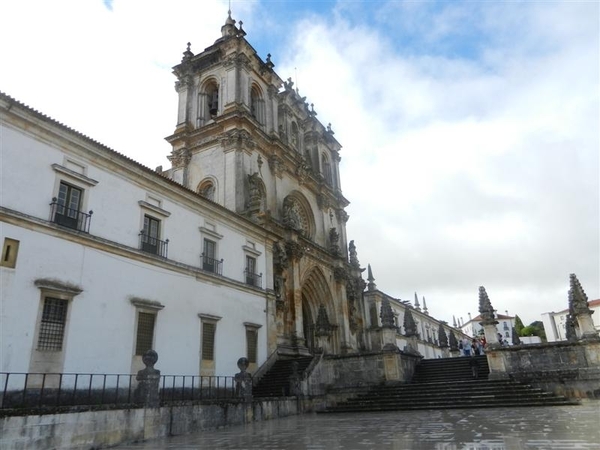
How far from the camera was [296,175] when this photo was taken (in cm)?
3241

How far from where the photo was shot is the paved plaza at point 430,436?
7.24 metres

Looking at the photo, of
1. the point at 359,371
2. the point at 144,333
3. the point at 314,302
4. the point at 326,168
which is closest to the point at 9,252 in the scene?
the point at 144,333

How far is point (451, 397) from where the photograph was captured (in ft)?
54.4

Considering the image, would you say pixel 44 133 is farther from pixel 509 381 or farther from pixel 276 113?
pixel 276 113

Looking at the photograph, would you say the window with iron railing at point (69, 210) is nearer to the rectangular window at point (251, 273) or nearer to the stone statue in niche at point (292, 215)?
the rectangular window at point (251, 273)

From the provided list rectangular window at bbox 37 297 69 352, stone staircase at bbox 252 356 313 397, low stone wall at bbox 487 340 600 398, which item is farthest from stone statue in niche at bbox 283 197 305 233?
rectangular window at bbox 37 297 69 352

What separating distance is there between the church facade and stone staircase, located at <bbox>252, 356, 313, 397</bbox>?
33.0 inches

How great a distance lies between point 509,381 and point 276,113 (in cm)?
2359

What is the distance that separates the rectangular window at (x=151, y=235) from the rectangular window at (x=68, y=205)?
2.75 m

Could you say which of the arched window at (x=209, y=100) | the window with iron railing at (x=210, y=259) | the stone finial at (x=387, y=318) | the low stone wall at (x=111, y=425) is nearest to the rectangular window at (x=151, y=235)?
the window with iron railing at (x=210, y=259)

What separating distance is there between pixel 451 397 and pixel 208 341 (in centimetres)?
967

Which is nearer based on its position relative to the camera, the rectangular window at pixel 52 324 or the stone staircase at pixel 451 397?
the rectangular window at pixel 52 324

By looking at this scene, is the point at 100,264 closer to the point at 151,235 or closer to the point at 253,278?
the point at 151,235

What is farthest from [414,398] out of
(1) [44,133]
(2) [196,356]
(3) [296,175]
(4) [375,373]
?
(3) [296,175]
